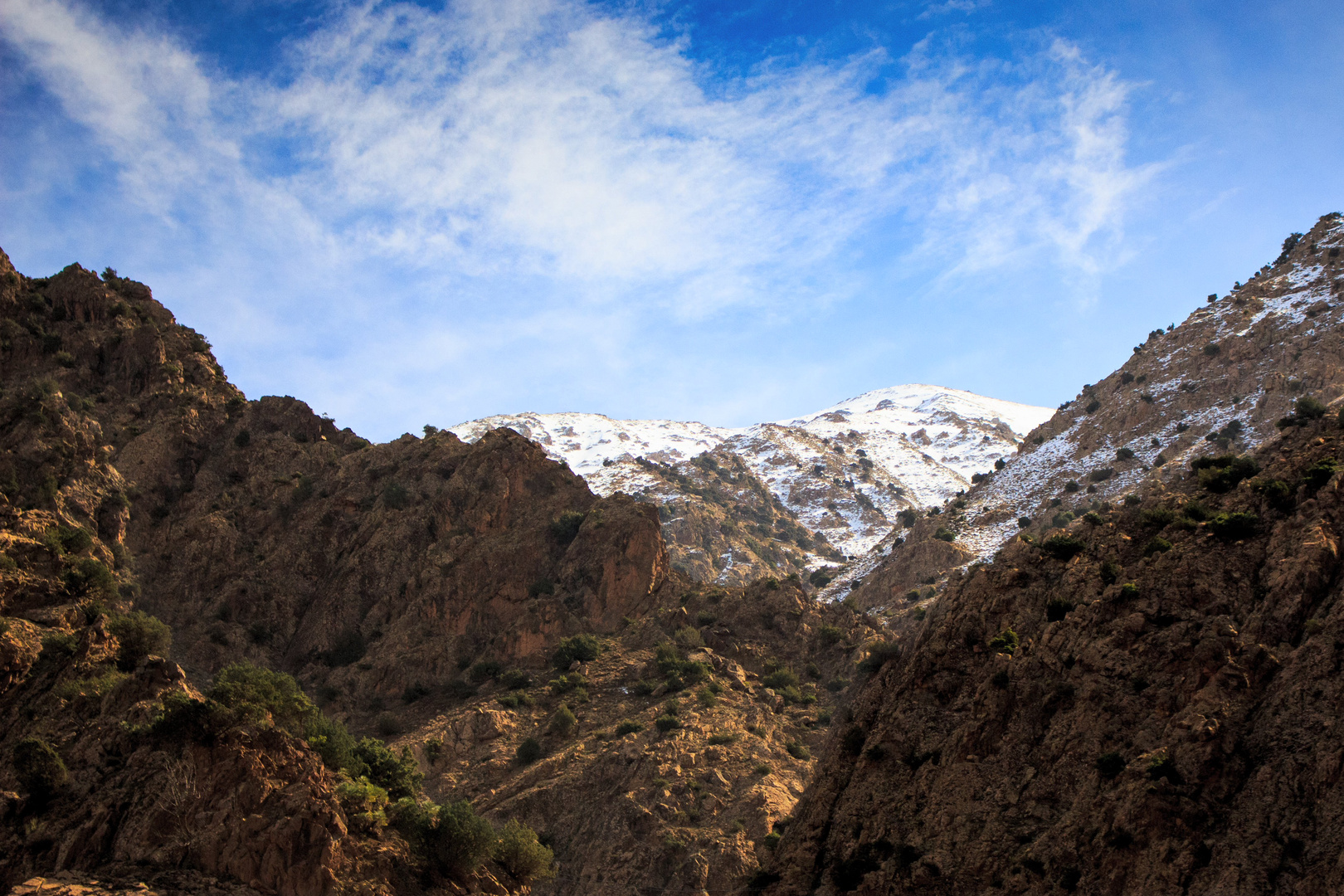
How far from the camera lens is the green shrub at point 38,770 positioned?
95.0 feet

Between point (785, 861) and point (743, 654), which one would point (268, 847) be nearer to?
point (785, 861)

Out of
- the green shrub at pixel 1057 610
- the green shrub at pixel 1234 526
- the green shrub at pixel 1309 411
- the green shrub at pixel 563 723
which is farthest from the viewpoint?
the green shrub at pixel 563 723

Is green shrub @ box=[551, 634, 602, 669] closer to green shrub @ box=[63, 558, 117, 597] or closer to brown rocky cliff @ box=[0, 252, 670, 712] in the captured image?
brown rocky cliff @ box=[0, 252, 670, 712]

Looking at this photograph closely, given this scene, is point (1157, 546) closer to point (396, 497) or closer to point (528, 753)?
point (528, 753)

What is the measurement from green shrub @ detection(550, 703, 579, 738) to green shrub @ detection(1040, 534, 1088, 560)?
2723 cm

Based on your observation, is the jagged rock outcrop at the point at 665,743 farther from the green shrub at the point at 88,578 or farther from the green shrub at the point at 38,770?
the green shrub at the point at 38,770

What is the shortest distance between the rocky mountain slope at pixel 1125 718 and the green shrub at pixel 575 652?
24756mm

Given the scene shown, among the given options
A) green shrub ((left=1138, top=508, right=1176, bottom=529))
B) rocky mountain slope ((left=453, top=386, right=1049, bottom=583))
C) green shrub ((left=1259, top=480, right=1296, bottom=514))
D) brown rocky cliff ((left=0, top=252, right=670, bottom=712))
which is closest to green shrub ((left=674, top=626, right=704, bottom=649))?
brown rocky cliff ((left=0, top=252, right=670, bottom=712))

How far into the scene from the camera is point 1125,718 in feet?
84.5

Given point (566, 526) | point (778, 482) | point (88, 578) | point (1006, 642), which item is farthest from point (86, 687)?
point (778, 482)

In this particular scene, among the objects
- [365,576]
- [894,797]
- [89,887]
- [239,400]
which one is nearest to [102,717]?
[89,887]

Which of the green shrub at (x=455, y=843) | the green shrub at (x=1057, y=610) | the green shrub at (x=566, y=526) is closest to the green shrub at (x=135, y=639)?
the green shrub at (x=455, y=843)

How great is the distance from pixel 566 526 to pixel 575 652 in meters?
10.7

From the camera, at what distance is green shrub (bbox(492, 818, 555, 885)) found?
37750mm
